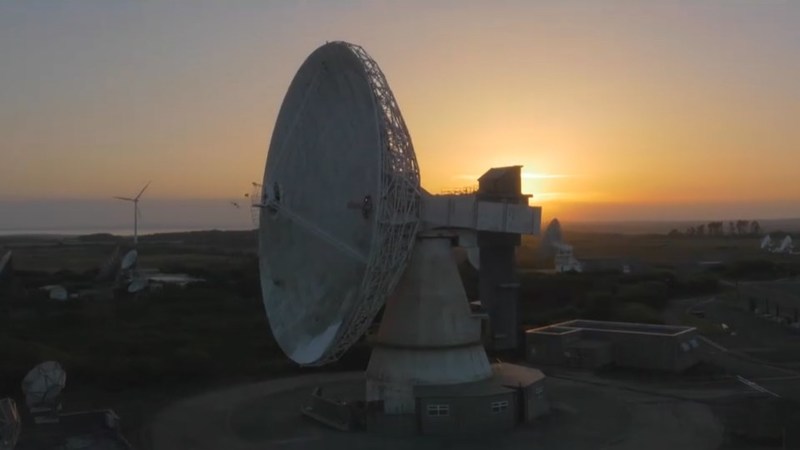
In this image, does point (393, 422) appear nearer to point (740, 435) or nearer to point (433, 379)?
point (433, 379)

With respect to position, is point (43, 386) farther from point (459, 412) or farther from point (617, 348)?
point (617, 348)

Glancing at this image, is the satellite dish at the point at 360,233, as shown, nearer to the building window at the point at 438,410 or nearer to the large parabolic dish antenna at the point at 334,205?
the large parabolic dish antenna at the point at 334,205

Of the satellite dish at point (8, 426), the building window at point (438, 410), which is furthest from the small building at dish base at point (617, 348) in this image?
the satellite dish at point (8, 426)

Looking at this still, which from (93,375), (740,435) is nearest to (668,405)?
(740,435)

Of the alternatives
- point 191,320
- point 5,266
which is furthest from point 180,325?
point 5,266

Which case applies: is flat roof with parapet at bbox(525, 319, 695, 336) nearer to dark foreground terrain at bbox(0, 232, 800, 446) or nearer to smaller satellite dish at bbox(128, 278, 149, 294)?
dark foreground terrain at bbox(0, 232, 800, 446)

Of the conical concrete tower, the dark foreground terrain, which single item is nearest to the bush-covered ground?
the dark foreground terrain
